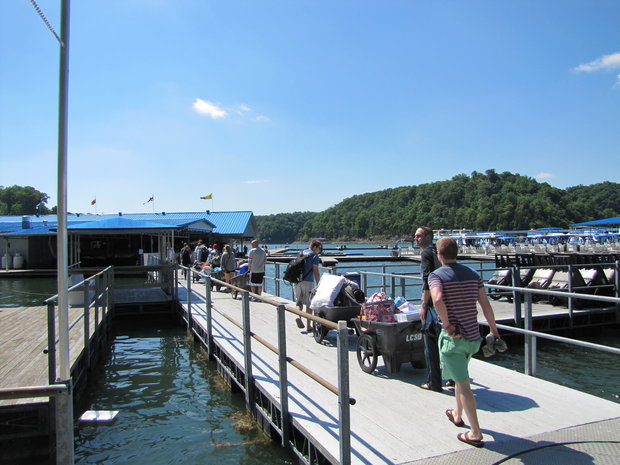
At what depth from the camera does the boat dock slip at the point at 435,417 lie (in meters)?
3.37

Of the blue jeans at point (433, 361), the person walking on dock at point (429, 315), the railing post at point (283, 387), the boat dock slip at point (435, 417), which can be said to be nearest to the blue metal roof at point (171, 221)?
the boat dock slip at point (435, 417)

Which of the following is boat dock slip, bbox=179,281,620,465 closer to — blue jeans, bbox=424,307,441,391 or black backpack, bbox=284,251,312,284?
blue jeans, bbox=424,307,441,391

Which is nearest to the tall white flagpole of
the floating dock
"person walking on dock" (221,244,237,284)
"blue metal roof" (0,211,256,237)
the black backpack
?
the floating dock

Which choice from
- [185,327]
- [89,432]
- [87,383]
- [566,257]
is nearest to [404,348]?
[89,432]

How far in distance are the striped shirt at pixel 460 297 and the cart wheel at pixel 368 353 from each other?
1.84 metres

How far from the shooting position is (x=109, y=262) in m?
31.5

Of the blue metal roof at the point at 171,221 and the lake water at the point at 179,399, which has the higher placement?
the blue metal roof at the point at 171,221

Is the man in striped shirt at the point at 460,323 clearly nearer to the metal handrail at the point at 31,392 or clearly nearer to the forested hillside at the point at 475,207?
the metal handrail at the point at 31,392

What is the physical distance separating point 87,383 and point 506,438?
6415 mm

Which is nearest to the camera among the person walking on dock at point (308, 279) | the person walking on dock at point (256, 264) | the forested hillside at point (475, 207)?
the person walking on dock at point (308, 279)

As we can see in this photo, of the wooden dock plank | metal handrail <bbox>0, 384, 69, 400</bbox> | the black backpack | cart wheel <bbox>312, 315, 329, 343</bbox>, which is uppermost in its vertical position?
the black backpack

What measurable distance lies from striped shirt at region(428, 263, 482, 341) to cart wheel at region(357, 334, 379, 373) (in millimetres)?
1841

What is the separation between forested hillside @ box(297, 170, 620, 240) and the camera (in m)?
140

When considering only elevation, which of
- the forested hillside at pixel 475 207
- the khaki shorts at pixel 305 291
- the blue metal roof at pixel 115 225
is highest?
the forested hillside at pixel 475 207
